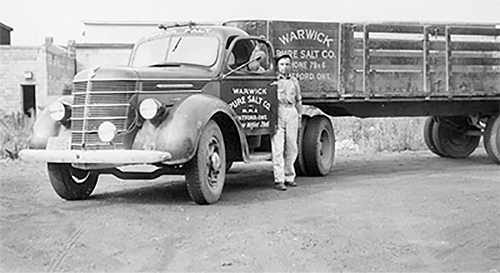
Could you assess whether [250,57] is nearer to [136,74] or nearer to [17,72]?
[136,74]

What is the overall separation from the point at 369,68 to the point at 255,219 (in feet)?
18.1

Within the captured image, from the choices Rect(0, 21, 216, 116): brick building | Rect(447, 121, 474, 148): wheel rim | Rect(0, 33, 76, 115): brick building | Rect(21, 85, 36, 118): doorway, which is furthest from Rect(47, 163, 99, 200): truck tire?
Rect(21, 85, 36, 118): doorway

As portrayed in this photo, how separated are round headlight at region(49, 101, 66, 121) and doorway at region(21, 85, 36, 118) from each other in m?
20.8

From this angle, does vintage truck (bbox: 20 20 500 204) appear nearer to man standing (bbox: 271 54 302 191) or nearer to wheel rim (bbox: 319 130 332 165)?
wheel rim (bbox: 319 130 332 165)

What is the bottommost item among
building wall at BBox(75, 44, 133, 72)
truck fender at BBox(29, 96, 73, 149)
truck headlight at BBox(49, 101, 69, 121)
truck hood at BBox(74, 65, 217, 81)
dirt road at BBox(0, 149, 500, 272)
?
dirt road at BBox(0, 149, 500, 272)

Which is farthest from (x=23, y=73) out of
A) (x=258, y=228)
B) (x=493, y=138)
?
(x=258, y=228)

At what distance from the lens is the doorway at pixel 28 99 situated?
28883 mm

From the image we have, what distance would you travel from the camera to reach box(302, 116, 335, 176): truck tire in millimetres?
11492

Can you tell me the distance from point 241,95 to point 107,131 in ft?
6.98

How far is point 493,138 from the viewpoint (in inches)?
534

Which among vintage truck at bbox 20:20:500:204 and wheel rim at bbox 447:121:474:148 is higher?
vintage truck at bbox 20:20:500:204

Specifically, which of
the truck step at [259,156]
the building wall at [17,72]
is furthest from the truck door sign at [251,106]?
the building wall at [17,72]

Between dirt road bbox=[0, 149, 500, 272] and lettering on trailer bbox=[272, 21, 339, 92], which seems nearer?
dirt road bbox=[0, 149, 500, 272]

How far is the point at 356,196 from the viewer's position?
29.9 feet
